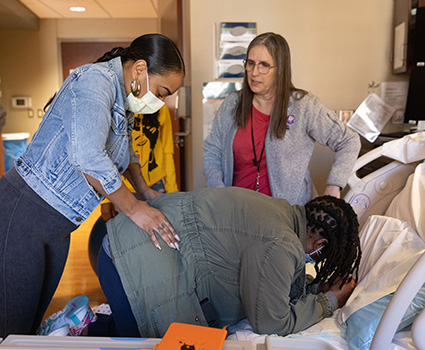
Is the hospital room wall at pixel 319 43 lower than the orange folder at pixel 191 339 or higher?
higher

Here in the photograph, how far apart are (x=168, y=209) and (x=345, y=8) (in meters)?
2.17

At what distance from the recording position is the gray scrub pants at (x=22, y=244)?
1231mm

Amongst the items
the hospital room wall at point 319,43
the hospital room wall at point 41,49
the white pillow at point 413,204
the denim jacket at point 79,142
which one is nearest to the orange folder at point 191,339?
the denim jacket at point 79,142

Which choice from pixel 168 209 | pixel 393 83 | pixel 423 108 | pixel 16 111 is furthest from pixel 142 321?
pixel 16 111

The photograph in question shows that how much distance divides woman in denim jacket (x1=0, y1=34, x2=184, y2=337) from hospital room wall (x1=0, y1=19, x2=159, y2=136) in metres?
5.12

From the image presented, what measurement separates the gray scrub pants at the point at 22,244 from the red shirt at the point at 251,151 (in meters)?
0.90

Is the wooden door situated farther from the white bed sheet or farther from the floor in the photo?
the white bed sheet

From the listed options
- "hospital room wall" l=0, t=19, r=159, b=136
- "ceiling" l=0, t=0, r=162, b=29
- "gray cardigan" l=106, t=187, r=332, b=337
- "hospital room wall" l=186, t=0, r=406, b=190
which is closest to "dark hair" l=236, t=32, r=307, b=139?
"gray cardigan" l=106, t=187, r=332, b=337

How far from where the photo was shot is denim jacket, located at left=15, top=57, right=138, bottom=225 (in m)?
1.15

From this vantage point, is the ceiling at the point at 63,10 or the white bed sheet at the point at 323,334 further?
the ceiling at the point at 63,10

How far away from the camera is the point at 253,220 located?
1207 mm

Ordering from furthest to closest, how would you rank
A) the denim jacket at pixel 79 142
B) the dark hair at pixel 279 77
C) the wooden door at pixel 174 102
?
the wooden door at pixel 174 102 < the dark hair at pixel 279 77 < the denim jacket at pixel 79 142

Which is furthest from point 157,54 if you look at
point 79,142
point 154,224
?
point 154,224

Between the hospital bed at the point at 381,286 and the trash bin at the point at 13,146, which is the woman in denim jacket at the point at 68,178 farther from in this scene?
the trash bin at the point at 13,146
